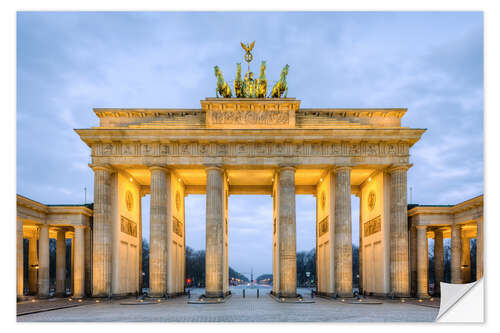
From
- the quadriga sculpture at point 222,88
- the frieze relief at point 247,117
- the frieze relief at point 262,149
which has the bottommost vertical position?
the frieze relief at point 262,149

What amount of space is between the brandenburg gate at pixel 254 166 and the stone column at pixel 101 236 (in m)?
0.08

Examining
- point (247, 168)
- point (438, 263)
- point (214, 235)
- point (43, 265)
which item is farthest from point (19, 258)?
point (438, 263)

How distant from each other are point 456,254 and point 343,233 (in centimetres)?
983

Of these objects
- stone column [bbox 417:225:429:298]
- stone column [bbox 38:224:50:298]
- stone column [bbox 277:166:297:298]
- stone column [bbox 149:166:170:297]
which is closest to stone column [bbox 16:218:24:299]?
stone column [bbox 38:224:50:298]

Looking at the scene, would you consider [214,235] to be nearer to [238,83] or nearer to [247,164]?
[247,164]

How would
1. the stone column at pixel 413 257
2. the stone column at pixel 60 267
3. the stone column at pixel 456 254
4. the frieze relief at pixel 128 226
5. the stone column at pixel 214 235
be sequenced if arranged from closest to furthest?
1. the stone column at pixel 214 235
2. the stone column at pixel 456 254
3. the stone column at pixel 413 257
4. the frieze relief at pixel 128 226
5. the stone column at pixel 60 267

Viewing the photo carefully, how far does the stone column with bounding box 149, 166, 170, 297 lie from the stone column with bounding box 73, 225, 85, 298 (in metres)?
5.95

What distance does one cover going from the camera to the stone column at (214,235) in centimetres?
3762

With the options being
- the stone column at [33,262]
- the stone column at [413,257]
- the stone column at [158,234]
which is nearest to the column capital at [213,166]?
the stone column at [158,234]

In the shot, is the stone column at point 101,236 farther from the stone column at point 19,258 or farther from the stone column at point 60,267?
the stone column at point 60,267
